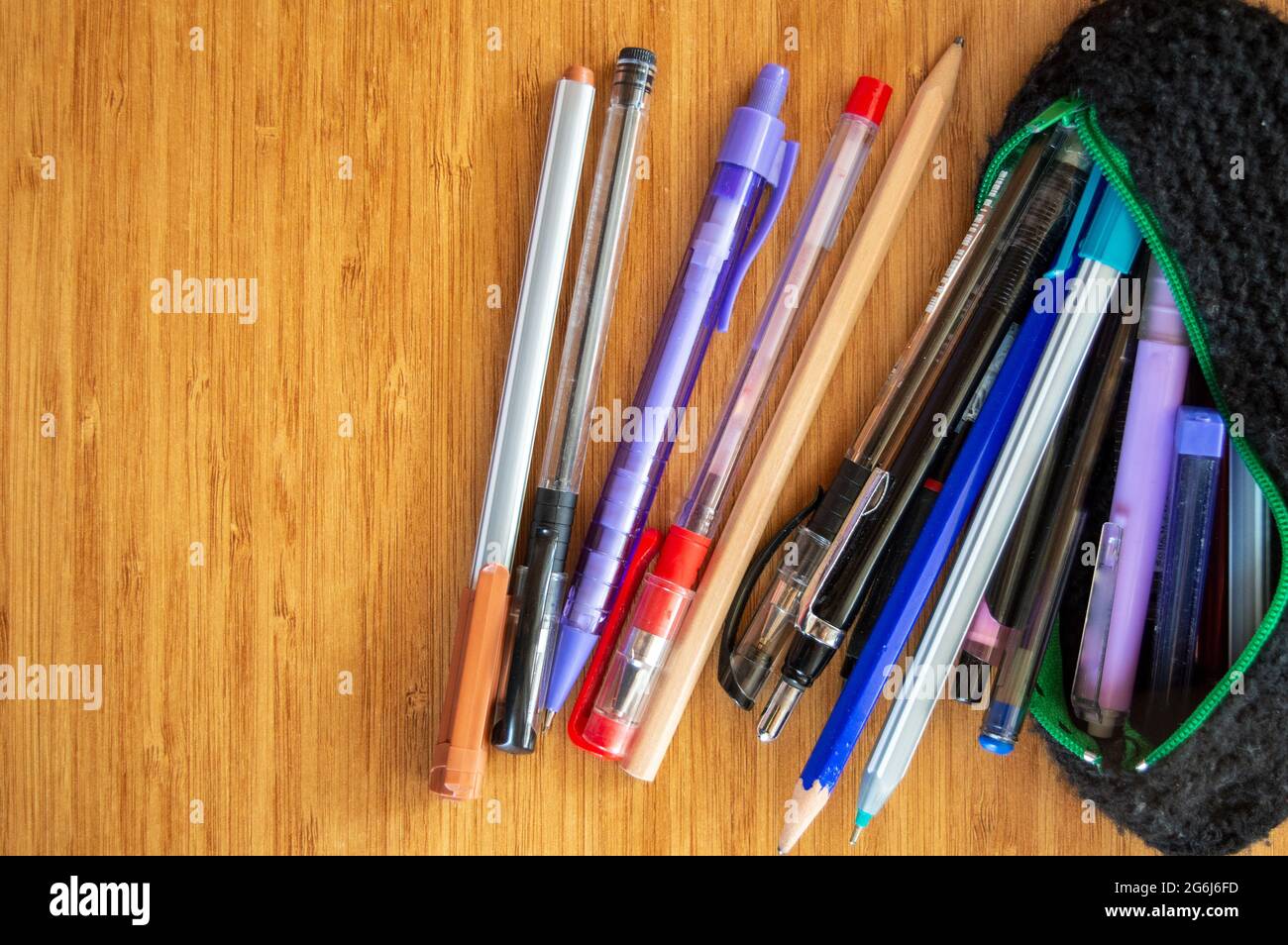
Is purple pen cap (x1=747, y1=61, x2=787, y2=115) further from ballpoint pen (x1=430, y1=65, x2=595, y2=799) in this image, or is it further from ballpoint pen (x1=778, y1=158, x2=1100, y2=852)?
ballpoint pen (x1=778, y1=158, x2=1100, y2=852)

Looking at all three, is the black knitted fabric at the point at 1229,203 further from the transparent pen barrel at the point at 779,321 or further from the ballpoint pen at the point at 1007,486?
the transparent pen barrel at the point at 779,321

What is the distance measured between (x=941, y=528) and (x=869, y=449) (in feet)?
0.23

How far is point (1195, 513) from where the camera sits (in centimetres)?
64

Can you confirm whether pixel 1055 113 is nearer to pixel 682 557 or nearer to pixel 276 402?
pixel 682 557

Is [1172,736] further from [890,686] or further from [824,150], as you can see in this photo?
[824,150]

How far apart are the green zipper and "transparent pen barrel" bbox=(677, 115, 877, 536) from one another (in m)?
0.11

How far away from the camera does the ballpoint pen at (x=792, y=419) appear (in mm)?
663

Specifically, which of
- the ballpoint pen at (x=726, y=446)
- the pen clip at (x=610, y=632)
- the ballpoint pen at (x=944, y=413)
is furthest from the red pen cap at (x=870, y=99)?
the pen clip at (x=610, y=632)

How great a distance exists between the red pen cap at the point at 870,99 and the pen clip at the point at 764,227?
0.15 ft

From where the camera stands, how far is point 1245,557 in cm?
64

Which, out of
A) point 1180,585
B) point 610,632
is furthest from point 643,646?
point 1180,585

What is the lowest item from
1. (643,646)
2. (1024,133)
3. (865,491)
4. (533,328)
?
(643,646)

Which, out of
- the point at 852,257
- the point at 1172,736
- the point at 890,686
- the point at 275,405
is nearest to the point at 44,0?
the point at 275,405
